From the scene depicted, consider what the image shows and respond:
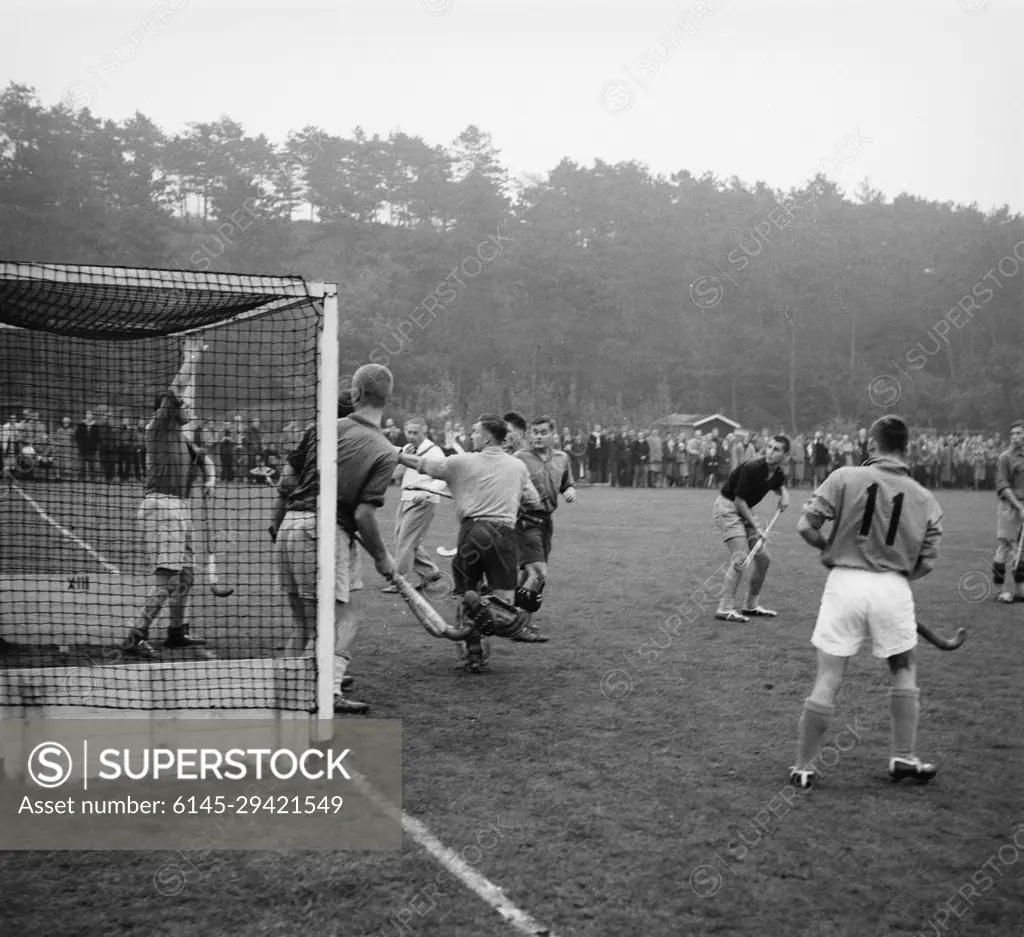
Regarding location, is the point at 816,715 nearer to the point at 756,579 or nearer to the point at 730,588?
the point at 730,588

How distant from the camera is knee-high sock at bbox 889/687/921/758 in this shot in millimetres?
6113

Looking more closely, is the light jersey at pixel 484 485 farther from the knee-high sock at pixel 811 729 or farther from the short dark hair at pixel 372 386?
the knee-high sock at pixel 811 729

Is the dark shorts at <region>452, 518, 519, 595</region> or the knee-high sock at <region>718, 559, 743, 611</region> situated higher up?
the dark shorts at <region>452, 518, 519, 595</region>

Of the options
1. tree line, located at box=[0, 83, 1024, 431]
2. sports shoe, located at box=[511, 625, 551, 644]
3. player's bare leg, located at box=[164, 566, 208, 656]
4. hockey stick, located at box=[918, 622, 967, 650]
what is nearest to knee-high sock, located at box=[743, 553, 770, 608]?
sports shoe, located at box=[511, 625, 551, 644]

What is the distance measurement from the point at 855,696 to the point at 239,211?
50823 mm

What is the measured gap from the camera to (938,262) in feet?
228

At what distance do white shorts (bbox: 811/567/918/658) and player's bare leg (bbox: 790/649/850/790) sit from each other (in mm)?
76

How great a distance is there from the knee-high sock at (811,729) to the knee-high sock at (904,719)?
45 centimetres

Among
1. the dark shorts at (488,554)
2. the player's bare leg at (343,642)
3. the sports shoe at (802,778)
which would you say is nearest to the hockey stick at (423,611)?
the player's bare leg at (343,642)

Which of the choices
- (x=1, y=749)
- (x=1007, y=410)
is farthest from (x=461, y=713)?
(x=1007, y=410)

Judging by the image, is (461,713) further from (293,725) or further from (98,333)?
(98,333)

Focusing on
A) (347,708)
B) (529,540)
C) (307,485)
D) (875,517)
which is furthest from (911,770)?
(529,540)

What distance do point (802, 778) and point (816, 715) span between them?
375 mm

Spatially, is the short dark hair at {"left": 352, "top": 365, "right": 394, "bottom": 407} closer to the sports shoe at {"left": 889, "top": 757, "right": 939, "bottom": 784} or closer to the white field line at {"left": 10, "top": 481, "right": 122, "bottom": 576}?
the white field line at {"left": 10, "top": 481, "right": 122, "bottom": 576}
